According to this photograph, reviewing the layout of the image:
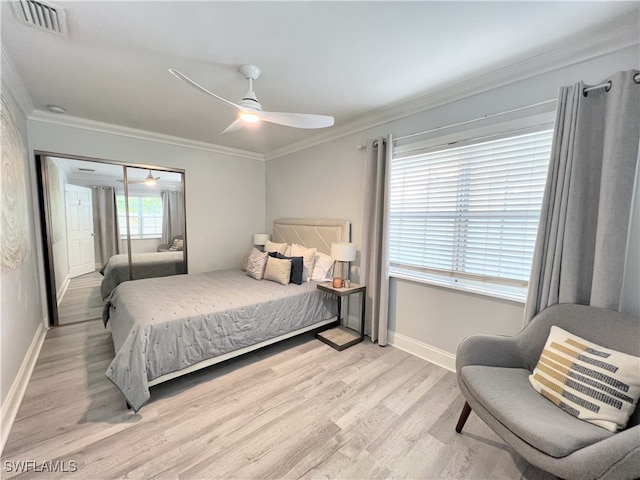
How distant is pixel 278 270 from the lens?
3172 mm

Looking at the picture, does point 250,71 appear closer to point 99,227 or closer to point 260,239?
point 260,239

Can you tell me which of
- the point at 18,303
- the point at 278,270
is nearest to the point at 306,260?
the point at 278,270

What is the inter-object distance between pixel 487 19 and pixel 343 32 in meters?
0.82

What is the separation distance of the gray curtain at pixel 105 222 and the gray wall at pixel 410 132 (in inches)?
91.6

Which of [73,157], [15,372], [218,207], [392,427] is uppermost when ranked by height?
[73,157]

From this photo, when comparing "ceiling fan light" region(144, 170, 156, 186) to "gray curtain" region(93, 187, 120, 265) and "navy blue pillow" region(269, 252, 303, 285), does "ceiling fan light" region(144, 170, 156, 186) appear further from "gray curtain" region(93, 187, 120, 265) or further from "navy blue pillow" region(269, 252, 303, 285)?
"navy blue pillow" region(269, 252, 303, 285)

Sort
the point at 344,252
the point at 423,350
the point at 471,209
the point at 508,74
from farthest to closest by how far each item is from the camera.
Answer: the point at 344,252 < the point at 423,350 < the point at 471,209 < the point at 508,74

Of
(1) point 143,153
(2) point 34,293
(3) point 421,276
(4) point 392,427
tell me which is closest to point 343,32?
(3) point 421,276

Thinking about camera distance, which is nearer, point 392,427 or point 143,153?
point 392,427

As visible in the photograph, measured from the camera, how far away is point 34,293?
2.83 m

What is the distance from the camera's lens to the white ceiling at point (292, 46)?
148 centimetres

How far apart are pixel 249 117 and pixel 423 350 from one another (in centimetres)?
267

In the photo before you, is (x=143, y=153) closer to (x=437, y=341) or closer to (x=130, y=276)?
(x=130, y=276)

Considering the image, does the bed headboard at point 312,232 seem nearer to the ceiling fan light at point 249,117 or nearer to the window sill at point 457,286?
the window sill at point 457,286
